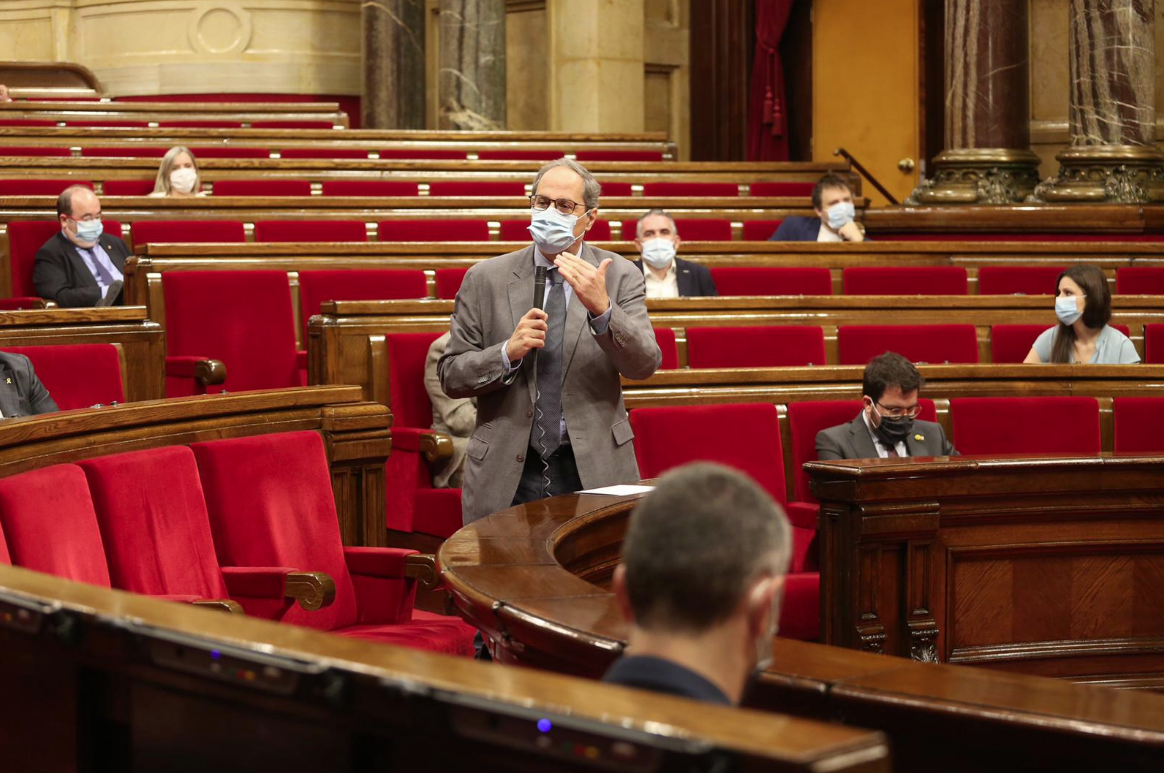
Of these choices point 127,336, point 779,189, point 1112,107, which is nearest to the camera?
point 127,336

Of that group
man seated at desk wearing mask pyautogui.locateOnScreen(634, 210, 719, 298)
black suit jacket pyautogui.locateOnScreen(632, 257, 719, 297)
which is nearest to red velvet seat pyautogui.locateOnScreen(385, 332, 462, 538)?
man seated at desk wearing mask pyautogui.locateOnScreen(634, 210, 719, 298)

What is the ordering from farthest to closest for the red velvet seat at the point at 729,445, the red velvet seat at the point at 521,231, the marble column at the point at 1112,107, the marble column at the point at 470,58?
the marble column at the point at 470,58 < the marble column at the point at 1112,107 < the red velvet seat at the point at 521,231 < the red velvet seat at the point at 729,445

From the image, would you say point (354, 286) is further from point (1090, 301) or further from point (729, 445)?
point (1090, 301)

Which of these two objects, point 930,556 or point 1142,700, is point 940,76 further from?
point 1142,700

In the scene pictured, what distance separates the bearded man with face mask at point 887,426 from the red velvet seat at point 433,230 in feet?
9.91

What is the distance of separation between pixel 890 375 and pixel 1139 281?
8.99ft

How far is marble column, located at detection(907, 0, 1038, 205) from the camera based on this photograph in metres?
7.36

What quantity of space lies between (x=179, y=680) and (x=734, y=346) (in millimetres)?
3484

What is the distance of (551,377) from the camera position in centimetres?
294

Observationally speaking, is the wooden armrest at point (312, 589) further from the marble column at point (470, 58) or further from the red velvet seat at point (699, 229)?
the marble column at point (470, 58)

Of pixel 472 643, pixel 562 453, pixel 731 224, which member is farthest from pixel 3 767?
pixel 731 224

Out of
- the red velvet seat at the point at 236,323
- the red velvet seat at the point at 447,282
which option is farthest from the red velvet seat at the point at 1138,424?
the red velvet seat at the point at 236,323

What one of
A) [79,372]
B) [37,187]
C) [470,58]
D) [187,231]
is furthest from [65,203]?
[470,58]

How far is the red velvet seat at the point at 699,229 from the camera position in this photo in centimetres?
707
